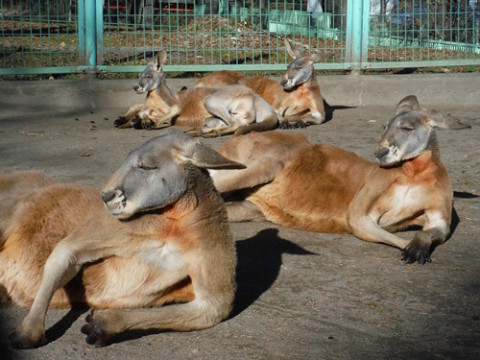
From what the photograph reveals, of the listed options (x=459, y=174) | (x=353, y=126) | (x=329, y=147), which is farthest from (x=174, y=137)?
(x=353, y=126)

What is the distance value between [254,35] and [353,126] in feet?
7.01

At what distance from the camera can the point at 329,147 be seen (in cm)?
637

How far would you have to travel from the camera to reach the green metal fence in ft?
36.7

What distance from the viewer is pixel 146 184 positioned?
12.6 feet

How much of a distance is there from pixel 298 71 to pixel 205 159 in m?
7.63

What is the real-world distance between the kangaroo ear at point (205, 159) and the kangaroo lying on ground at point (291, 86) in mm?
7065

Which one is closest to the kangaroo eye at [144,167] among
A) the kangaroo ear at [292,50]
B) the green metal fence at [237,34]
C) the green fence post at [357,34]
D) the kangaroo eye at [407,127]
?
the kangaroo eye at [407,127]

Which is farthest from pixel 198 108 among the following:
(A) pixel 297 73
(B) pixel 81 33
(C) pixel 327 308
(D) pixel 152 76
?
(C) pixel 327 308

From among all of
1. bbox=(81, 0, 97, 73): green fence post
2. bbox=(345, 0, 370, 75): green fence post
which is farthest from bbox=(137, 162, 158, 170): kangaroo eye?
bbox=(345, 0, 370, 75): green fence post

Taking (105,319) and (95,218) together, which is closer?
(105,319)

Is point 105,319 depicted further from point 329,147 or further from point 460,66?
point 460,66

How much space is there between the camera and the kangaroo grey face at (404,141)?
19.0ft

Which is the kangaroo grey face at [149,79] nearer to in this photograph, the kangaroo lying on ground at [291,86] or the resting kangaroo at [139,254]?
the kangaroo lying on ground at [291,86]

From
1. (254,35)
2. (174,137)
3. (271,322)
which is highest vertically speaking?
(254,35)
